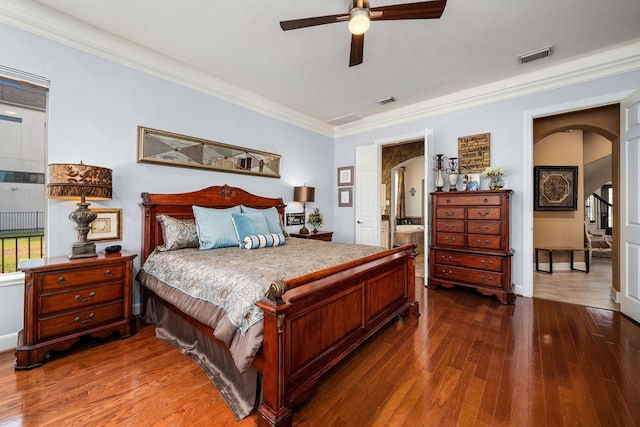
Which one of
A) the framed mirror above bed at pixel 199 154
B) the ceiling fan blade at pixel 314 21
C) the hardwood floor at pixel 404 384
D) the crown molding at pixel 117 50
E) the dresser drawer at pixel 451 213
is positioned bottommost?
the hardwood floor at pixel 404 384

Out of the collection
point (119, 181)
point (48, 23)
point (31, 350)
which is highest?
point (48, 23)

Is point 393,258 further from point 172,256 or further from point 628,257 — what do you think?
point 628,257

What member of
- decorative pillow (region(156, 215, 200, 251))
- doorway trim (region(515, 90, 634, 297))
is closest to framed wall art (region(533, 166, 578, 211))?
doorway trim (region(515, 90, 634, 297))

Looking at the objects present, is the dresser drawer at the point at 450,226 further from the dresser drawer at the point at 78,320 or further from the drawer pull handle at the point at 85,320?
the drawer pull handle at the point at 85,320

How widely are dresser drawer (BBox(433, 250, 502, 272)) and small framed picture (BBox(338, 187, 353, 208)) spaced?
1966 millimetres

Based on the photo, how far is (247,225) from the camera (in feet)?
9.80

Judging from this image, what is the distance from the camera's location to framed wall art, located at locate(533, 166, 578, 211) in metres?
5.04

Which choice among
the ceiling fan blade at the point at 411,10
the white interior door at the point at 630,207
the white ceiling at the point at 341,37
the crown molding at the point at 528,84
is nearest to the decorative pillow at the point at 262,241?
the white ceiling at the point at 341,37

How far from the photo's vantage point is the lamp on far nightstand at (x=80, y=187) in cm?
213

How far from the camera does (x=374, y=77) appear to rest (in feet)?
11.5

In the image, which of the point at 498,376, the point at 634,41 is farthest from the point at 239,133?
the point at 634,41

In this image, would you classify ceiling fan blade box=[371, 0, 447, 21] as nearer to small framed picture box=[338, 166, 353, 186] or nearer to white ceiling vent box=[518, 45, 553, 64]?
white ceiling vent box=[518, 45, 553, 64]

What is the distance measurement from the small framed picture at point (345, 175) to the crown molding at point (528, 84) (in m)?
0.97

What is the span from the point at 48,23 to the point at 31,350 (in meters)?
2.74
